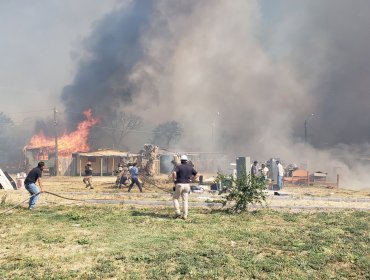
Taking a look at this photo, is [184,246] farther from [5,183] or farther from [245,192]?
[5,183]

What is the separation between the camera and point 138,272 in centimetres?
595

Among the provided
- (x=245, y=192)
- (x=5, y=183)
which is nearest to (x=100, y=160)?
(x=5, y=183)

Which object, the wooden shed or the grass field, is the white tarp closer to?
the grass field

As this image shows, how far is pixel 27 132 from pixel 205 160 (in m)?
31.0

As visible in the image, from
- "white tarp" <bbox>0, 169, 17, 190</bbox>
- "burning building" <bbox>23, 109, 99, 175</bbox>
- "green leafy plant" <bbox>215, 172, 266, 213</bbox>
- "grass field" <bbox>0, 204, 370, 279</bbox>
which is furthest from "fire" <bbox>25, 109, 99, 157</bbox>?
"green leafy plant" <bbox>215, 172, 266, 213</bbox>

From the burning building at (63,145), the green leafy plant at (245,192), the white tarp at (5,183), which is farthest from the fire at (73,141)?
the green leafy plant at (245,192)

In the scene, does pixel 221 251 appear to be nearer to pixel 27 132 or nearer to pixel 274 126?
pixel 274 126

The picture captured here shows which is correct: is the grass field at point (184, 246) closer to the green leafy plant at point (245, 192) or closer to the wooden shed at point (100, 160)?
the green leafy plant at point (245, 192)

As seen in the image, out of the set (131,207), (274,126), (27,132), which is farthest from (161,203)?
(27,132)

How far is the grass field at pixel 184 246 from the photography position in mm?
6000

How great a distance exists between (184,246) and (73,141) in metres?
43.2

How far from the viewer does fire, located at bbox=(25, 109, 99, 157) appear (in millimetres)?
47188

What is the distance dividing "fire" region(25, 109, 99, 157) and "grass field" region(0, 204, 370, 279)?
1447 inches

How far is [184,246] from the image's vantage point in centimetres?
754
